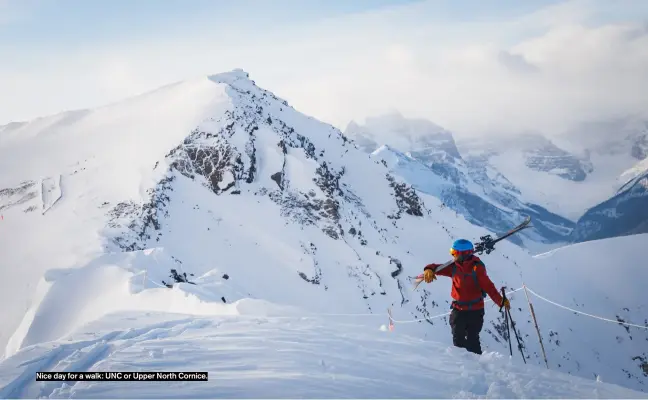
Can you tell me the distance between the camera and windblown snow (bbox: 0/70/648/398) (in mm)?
6992

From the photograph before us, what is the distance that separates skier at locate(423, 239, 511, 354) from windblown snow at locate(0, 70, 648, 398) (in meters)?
0.92

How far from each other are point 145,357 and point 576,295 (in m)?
88.4

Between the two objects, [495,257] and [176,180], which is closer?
→ [176,180]

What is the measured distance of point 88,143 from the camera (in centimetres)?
5256

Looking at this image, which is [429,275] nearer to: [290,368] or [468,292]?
→ [468,292]

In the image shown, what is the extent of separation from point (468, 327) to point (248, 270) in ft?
106

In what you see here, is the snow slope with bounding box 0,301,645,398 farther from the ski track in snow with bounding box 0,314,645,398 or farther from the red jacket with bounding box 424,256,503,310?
the red jacket with bounding box 424,256,503,310

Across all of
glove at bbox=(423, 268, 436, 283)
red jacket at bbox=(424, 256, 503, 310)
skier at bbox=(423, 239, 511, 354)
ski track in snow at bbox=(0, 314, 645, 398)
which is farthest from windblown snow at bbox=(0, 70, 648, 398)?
glove at bbox=(423, 268, 436, 283)

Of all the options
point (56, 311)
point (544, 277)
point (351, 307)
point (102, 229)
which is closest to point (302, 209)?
point (351, 307)

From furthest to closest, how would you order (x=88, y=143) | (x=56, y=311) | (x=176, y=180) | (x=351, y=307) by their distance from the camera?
(x=88, y=143) → (x=176, y=180) → (x=351, y=307) → (x=56, y=311)

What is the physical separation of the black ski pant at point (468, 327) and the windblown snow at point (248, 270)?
0.78 metres

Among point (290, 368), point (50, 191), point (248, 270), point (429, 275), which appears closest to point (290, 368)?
point (290, 368)

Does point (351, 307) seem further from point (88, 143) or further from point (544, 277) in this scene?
point (544, 277)

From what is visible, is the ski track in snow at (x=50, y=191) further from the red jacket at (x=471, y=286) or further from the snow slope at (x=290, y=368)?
the red jacket at (x=471, y=286)
